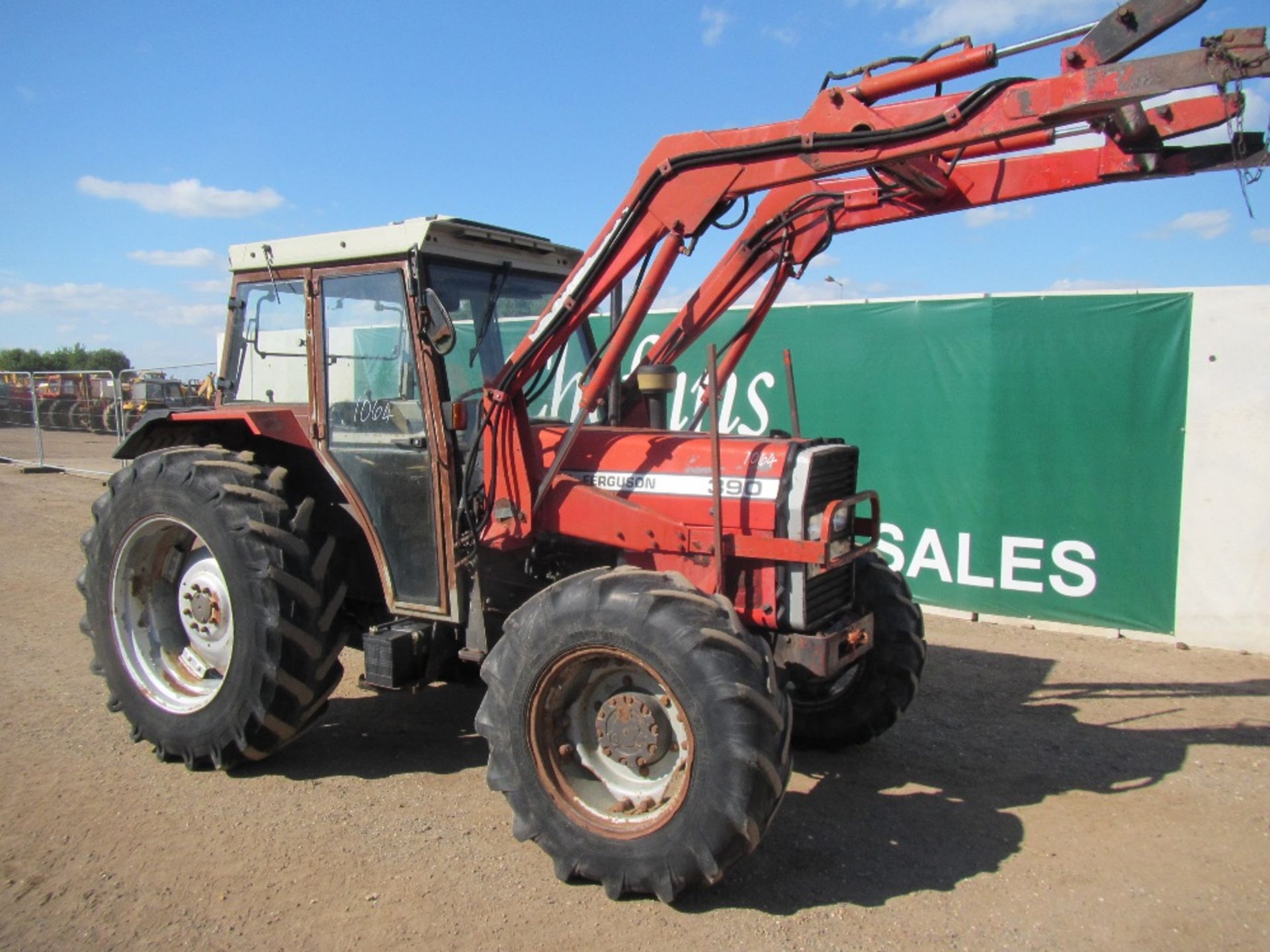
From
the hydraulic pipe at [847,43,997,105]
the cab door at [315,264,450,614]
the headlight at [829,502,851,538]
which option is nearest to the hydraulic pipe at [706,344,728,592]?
the headlight at [829,502,851,538]

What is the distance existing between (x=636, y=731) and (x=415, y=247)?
2.27 meters

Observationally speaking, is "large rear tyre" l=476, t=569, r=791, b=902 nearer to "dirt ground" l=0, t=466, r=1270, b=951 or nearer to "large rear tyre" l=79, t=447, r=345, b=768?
"dirt ground" l=0, t=466, r=1270, b=951

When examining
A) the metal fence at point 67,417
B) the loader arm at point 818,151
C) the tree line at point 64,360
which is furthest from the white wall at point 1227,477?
the tree line at point 64,360

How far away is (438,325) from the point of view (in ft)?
13.1

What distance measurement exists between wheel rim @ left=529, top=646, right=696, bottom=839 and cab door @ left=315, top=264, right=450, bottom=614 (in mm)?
937

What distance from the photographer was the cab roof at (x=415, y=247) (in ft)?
13.6

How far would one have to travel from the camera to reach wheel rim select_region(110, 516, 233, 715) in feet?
15.2

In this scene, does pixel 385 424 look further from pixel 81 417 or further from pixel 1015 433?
pixel 81 417

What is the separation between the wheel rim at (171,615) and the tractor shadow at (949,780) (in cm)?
277

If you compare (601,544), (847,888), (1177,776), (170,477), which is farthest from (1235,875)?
(170,477)

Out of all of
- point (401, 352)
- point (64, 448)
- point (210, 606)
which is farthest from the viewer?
point (64, 448)

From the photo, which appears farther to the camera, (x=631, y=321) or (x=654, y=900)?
(x=631, y=321)

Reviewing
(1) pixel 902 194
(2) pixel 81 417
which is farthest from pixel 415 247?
(2) pixel 81 417

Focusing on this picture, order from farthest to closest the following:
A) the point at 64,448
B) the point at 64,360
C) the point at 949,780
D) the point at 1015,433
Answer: the point at 64,360 → the point at 64,448 → the point at 1015,433 → the point at 949,780
